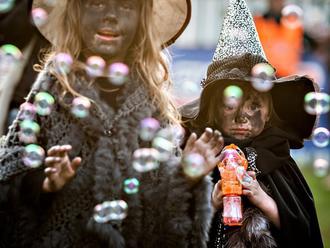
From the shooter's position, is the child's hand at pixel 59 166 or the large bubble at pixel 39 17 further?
the large bubble at pixel 39 17

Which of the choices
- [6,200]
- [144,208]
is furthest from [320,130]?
[6,200]

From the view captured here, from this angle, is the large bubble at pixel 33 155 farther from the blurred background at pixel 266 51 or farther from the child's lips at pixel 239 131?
the child's lips at pixel 239 131

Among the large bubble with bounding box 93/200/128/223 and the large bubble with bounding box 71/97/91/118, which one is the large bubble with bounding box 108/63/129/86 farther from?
the large bubble with bounding box 93/200/128/223

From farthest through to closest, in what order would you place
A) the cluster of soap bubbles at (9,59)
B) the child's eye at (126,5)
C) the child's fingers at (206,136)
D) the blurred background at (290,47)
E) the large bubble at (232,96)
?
the blurred background at (290,47) → the cluster of soap bubbles at (9,59) → the large bubble at (232,96) → the child's eye at (126,5) → the child's fingers at (206,136)

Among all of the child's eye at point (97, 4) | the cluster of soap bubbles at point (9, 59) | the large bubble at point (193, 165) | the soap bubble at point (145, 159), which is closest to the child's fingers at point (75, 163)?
the soap bubble at point (145, 159)

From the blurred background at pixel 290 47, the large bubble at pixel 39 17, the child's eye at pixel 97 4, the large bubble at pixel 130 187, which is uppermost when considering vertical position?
the blurred background at pixel 290 47

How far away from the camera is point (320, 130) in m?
3.87

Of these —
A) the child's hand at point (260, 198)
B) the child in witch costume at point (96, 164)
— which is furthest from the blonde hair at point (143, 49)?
the child's hand at point (260, 198)

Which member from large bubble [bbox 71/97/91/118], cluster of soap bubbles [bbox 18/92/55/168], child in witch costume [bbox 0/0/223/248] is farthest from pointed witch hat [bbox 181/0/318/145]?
cluster of soap bubbles [bbox 18/92/55/168]

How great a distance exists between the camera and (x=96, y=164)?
3254 millimetres

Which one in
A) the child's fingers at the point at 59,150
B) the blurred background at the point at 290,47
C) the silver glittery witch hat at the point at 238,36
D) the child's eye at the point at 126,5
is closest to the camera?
the child's fingers at the point at 59,150

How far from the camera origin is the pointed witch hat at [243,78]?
11.8ft

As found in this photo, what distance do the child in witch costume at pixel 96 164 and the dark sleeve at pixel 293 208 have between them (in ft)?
1.01

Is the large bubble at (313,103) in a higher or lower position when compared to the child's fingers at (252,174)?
higher
